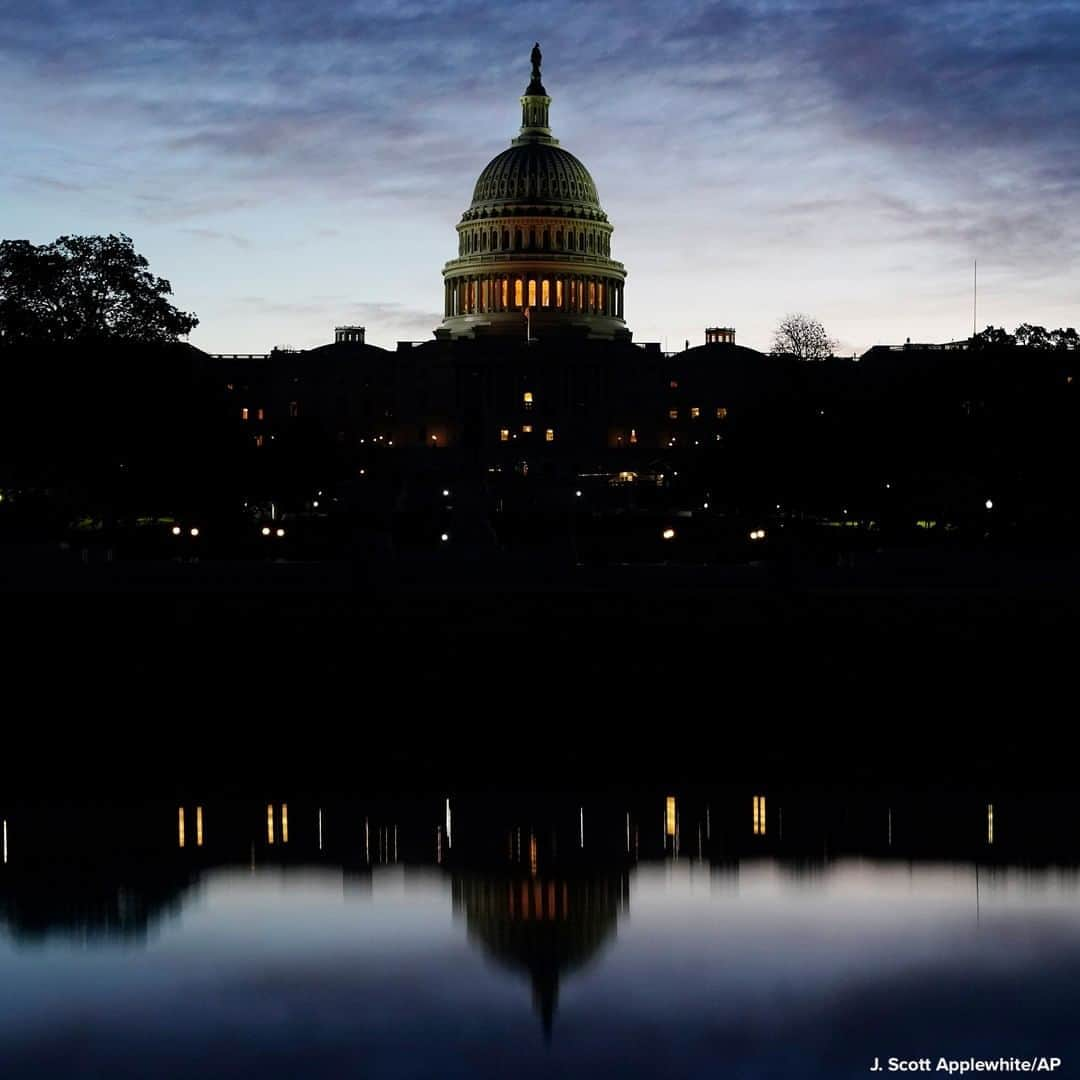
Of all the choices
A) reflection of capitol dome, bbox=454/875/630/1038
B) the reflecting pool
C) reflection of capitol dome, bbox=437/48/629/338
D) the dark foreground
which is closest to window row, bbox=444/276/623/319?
reflection of capitol dome, bbox=437/48/629/338

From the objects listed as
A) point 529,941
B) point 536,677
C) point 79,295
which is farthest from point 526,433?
point 529,941

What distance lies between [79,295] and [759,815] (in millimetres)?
49241

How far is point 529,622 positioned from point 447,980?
23866mm

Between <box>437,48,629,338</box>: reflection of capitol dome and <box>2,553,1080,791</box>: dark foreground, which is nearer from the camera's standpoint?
<box>2,553,1080,791</box>: dark foreground

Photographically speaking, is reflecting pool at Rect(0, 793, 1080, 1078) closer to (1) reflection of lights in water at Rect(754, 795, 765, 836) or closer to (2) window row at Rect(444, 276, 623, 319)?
(1) reflection of lights in water at Rect(754, 795, 765, 836)

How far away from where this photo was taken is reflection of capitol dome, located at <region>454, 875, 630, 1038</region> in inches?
666

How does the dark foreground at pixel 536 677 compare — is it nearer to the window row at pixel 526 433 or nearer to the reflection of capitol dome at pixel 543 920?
the reflection of capitol dome at pixel 543 920

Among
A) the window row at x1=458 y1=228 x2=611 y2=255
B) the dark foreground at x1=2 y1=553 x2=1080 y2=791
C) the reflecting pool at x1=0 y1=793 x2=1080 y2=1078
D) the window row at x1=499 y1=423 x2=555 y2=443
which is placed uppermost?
the window row at x1=458 y1=228 x2=611 y2=255

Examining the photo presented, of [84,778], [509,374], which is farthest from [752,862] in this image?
[509,374]

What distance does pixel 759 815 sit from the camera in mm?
23188

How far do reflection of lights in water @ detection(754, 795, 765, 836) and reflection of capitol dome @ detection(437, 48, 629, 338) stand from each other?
514ft

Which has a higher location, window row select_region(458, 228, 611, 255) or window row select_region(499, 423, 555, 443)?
window row select_region(458, 228, 611, 255)

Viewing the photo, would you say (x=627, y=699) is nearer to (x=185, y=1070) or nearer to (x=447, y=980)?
(x=447, y=980)

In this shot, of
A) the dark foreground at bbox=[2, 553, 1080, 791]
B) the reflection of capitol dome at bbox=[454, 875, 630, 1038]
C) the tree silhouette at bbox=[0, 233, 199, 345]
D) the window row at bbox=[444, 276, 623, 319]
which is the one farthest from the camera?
the window row at bbox=[444, 276, 623, 319]
